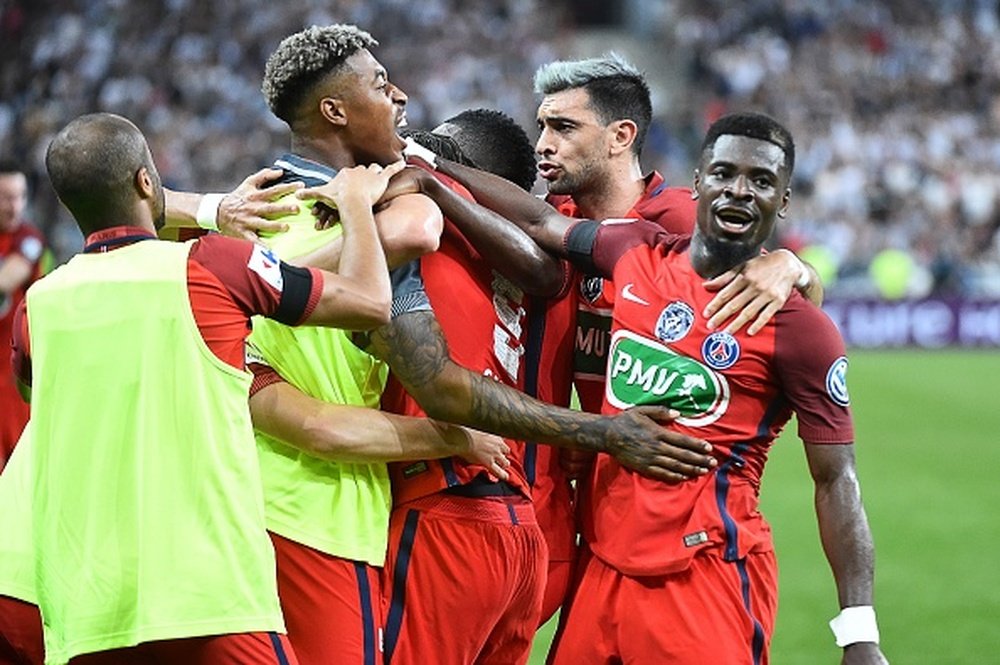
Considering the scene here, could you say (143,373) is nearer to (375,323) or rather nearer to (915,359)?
(375,323)

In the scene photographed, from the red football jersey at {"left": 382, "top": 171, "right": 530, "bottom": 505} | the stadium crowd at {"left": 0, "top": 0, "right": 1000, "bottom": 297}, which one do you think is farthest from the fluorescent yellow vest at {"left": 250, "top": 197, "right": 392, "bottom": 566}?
the stadium crowd at {"left": 0, "top": 0, "right": 1000, "bottom": 297}

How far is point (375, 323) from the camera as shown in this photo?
4.16 m

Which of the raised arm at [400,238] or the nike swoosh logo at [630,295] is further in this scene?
the nike swoosh logo at [630,295]

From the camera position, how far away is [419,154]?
4.97 meters

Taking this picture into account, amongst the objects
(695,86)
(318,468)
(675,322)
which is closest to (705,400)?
(675,322)

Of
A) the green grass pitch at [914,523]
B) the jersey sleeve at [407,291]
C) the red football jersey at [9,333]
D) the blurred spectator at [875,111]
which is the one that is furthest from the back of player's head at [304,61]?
the blurred spectator at [875,111]

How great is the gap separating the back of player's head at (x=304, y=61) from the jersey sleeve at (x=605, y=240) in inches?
36.0

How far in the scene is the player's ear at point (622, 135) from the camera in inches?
229

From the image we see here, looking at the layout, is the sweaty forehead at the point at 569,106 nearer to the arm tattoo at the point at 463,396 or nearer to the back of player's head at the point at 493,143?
the back of player's head at the point at 493,143

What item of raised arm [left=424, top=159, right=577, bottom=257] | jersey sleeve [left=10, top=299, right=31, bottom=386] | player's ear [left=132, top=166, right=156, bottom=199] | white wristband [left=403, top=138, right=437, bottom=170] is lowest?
jersey sleeve [left=10, top=299, right=31, bottom=386]

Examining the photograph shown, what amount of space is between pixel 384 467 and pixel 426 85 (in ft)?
83.2

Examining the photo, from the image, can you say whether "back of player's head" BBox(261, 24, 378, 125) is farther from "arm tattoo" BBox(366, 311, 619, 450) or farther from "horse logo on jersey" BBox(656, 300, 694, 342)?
"horse logo on jersey" BBox(656, 300, 694, 342)

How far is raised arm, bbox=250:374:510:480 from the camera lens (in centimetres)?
441

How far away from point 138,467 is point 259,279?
55 centimetres
